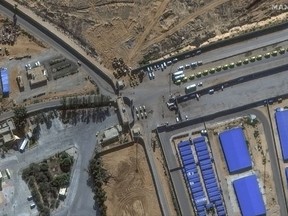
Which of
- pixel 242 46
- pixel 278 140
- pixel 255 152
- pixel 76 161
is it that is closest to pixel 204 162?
pixel 255 152

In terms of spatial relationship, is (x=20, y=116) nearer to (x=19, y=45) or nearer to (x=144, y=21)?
(x=19, y=45)

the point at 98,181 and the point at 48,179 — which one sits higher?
the point at 48,179

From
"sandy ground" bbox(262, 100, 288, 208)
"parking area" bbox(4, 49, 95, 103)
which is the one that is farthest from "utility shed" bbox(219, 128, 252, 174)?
"parking area" bbox(4, 49, 95, 103)

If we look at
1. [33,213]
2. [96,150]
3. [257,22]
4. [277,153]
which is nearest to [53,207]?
[33,213]

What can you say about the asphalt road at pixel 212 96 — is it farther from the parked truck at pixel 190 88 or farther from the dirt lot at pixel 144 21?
the dirt lot at pixel 144 21

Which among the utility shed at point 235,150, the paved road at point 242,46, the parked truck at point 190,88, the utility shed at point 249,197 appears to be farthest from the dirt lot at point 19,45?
the utility shed at point 249,197

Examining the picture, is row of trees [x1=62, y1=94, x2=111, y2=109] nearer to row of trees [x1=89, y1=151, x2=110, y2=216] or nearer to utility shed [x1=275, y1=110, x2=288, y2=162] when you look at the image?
row of trees [x1=89, y1=151, x2=110, y2=216]
